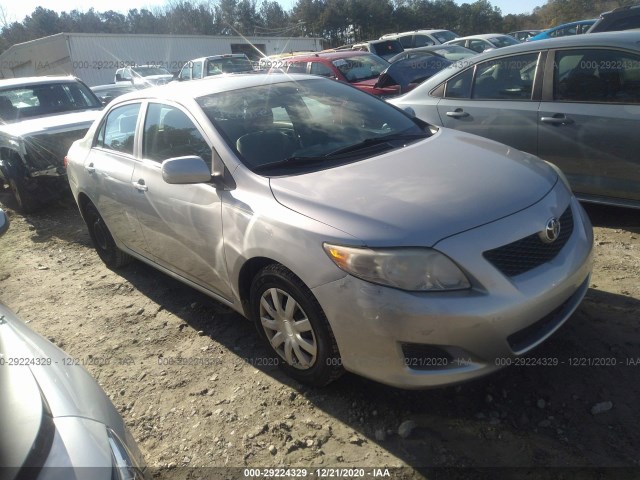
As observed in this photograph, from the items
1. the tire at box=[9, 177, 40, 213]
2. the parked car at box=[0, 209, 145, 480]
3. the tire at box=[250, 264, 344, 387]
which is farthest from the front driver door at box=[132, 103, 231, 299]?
the tire at box=[9, 177, 40, 213]

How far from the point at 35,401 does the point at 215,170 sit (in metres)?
1.74

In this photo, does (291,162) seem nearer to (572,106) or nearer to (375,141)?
(375,141)

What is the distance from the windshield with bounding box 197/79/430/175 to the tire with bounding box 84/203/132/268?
6.30 ft

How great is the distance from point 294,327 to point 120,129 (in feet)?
7.84

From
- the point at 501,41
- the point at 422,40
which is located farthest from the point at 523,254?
the point at 422,40

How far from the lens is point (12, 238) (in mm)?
6262

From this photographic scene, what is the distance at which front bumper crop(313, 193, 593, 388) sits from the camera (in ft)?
6.88

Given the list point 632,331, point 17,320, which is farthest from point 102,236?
point 632,331

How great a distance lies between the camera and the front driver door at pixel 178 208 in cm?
297

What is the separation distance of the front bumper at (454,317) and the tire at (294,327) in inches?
4.0

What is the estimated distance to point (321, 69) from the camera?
9.84 m

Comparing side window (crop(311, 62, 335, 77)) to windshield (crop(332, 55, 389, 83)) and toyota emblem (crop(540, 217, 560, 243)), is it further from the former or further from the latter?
toyota emblem (crop(540, 217, 560, 243))

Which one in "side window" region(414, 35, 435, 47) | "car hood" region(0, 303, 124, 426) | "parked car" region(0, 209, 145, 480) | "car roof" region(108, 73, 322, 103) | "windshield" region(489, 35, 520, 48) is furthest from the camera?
"side window" region(414, 35, 435, 47)

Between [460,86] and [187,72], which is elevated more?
[460,86]
